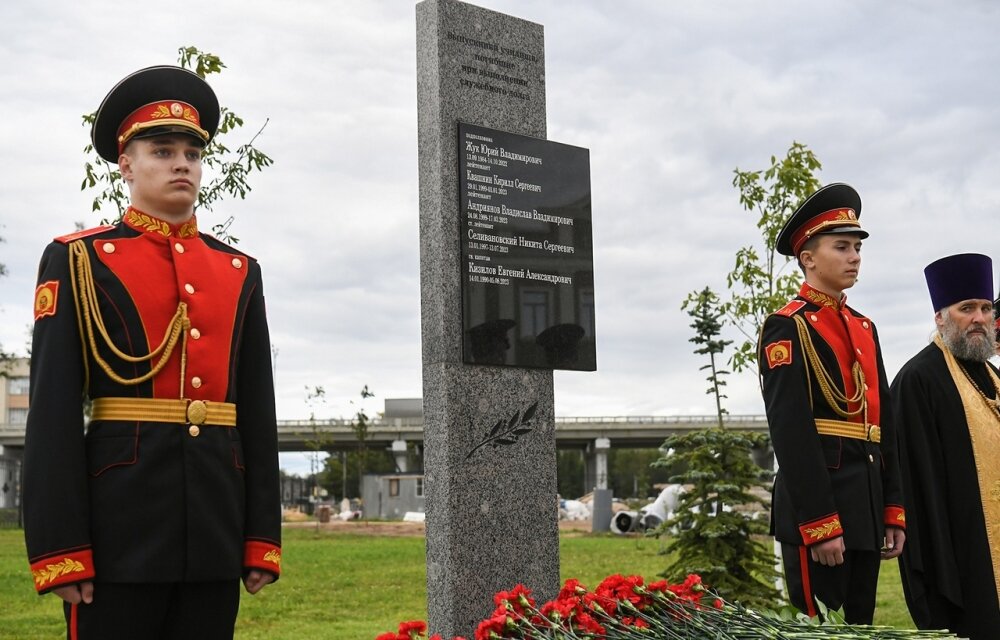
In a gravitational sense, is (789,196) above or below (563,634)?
above

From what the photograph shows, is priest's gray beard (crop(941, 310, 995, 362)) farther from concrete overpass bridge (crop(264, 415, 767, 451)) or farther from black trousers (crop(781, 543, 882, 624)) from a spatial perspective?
concrete overpass bridge (crop(264, 415, 767, 451))

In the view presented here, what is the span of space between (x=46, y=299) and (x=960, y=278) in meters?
4.29

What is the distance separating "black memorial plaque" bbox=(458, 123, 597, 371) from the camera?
5777 mm

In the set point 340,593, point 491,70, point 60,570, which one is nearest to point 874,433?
point 491,70

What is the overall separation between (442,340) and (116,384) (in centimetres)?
251

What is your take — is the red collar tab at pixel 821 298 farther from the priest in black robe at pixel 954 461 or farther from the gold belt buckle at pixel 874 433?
the priest in black robe at pixel 954 461

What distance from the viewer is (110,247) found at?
336 cm

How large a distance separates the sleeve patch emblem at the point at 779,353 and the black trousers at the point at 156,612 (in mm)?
2520

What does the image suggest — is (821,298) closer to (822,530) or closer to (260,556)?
(822,530)

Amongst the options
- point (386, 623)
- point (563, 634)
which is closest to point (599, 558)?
point (386, 623)

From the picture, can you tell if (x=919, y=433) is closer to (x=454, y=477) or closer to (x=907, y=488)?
(x=907, y=488)

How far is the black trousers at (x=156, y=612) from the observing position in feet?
10.1

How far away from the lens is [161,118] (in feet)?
11.1

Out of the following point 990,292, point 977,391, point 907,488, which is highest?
point 990,292
